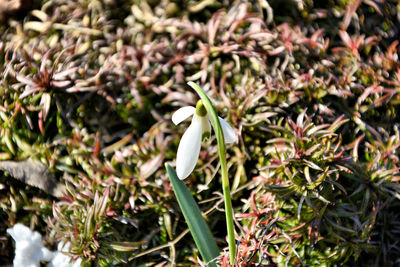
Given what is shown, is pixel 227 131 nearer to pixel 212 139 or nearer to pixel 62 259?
pixel 212 139

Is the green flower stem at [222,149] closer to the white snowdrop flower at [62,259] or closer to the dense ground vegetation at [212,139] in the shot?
the dense ground vegetation at [212,139]

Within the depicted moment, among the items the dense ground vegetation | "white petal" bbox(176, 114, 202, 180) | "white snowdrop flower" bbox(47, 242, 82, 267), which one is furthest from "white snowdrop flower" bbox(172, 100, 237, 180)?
"white snowdrop flower" bbox(47, 242, 82, 267)

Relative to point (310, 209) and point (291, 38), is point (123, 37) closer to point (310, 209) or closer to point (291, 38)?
point (291, 38)

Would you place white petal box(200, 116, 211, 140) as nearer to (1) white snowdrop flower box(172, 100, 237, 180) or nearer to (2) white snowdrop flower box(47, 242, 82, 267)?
(1) white snowdrop flower box(172, 100, 237, 180)

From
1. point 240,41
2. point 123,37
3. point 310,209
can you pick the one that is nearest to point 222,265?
point 310,209

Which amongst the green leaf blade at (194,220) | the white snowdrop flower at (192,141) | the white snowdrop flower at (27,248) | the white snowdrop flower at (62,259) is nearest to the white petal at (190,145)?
the white snowdrop flower at (192,141)

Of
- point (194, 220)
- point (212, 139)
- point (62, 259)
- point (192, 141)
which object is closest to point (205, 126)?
point (192, 141)
